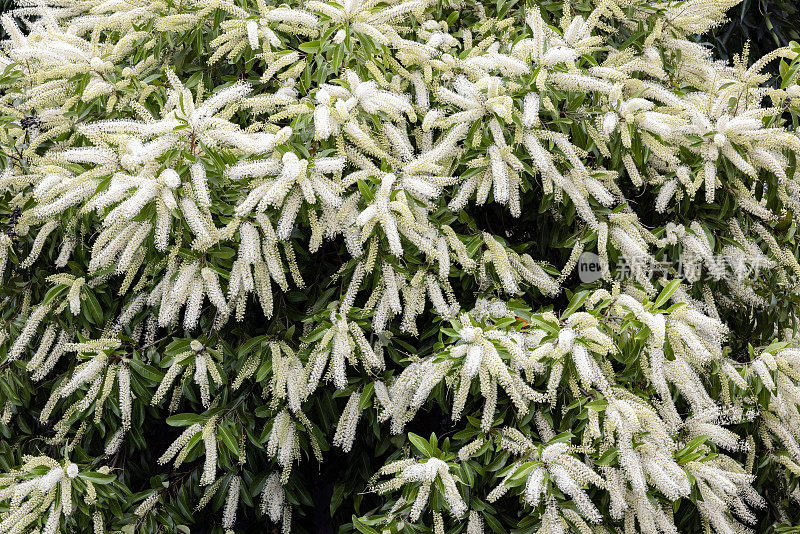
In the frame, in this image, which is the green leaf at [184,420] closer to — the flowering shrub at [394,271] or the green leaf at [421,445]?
the flowering shrub at [394,271]

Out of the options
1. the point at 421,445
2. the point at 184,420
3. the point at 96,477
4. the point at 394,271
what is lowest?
the point at 96,477

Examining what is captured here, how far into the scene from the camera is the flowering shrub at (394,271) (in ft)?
8.19

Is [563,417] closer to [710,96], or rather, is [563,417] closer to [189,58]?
[710,96]

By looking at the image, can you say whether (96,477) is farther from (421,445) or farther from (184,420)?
(421,445)

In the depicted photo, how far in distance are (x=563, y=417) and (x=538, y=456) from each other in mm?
261

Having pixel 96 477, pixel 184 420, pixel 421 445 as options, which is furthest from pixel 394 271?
pixel 96 477

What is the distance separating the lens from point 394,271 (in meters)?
2.77

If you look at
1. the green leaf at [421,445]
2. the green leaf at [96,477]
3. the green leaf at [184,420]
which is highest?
the green leaf at [421,445]

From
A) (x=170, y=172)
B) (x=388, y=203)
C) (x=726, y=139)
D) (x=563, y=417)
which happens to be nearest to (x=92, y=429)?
Answer: (x=170, y=172)

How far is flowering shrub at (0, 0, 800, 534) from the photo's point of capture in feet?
8.19

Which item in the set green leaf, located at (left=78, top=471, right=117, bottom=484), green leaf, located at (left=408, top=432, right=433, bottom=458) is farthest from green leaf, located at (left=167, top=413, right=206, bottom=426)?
green leaf, located at (left=408, top=432, right=433, bottom=458)

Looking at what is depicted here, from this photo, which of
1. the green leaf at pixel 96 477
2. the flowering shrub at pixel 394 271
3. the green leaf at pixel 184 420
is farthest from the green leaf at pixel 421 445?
the green leaf at pixel 96 477

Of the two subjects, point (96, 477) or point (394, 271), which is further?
point (96, 477)

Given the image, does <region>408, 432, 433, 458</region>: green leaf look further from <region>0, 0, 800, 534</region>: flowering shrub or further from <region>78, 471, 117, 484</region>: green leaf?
<region>78, 471, 117, 484</region>: green leaf
